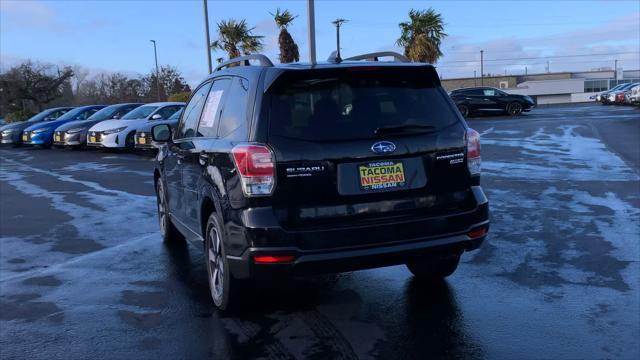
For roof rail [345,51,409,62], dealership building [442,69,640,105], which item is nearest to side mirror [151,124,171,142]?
roof rail [345,51,409,62]

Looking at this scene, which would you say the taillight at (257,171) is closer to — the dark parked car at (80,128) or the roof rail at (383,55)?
the roof rail at (383,55)

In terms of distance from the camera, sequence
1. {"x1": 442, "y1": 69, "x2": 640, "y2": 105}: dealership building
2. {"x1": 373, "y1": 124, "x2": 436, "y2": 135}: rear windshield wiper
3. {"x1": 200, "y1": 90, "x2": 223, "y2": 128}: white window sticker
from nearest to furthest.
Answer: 1. {"x1": 373, "y1": 124, "x2": 436, "y2": 135}: rear windshield wiper
2. {"x1": 200, "y1": 90, "x2": 223, "y2": 128}: white window sticker
3. {"x1": 442, "y1": 69, "x2": 640, "y2": 105}: dealership building

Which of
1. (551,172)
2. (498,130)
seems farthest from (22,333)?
(498,130)

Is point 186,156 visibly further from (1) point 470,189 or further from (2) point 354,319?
(1) point 470,189

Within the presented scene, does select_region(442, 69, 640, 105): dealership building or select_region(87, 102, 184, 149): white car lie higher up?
select_region(442, 69, 640, 105): dealership building

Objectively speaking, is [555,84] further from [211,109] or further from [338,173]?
[338,173]

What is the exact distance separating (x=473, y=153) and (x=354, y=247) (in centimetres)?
→ 121

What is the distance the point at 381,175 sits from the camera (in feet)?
13.7

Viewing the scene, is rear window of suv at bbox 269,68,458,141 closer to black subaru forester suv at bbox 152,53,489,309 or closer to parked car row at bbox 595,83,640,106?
black subaru forester suv at bbox 152,53,489,309

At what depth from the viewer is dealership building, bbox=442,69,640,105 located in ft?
280

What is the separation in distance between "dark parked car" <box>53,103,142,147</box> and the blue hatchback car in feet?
3.94

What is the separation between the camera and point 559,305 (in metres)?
4.79

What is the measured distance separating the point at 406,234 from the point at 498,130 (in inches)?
763

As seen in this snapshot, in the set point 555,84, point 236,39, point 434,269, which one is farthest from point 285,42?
point 555,84
